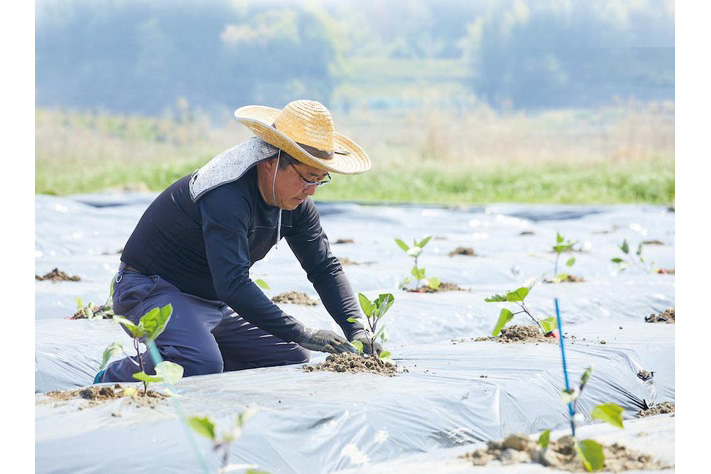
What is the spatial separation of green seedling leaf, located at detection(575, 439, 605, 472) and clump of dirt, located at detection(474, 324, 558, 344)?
1.19 m

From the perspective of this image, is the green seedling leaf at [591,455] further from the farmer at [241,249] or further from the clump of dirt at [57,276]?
the clump of dirt at [57,276]

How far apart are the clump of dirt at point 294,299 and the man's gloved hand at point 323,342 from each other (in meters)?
1.08

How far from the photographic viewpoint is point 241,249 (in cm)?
231

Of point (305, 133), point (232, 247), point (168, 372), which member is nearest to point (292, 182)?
point (305, 133)

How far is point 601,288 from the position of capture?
12.5ft

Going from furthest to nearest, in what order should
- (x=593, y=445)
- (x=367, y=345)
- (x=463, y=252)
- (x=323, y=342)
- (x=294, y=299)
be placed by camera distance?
1. (x=463, y=252)
2. (x=294, y=299)
3. (x=367, y=345)
4. (x=323, y=342)
5. (x=593, y=445)

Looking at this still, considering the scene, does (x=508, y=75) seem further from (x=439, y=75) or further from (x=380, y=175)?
(x=380, y=175)

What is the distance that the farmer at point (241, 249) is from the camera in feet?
7.55

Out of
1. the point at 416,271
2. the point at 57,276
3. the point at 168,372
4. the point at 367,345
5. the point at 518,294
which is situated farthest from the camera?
the point at 57,276

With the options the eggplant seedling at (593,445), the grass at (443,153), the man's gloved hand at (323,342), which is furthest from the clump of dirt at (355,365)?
the grass at (443,153)

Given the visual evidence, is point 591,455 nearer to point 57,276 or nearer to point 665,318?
point 665,318

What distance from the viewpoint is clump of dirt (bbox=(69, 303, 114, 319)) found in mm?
3127

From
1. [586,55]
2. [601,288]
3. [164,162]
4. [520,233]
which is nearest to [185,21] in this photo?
[164,162]

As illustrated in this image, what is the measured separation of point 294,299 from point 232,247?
119cm
